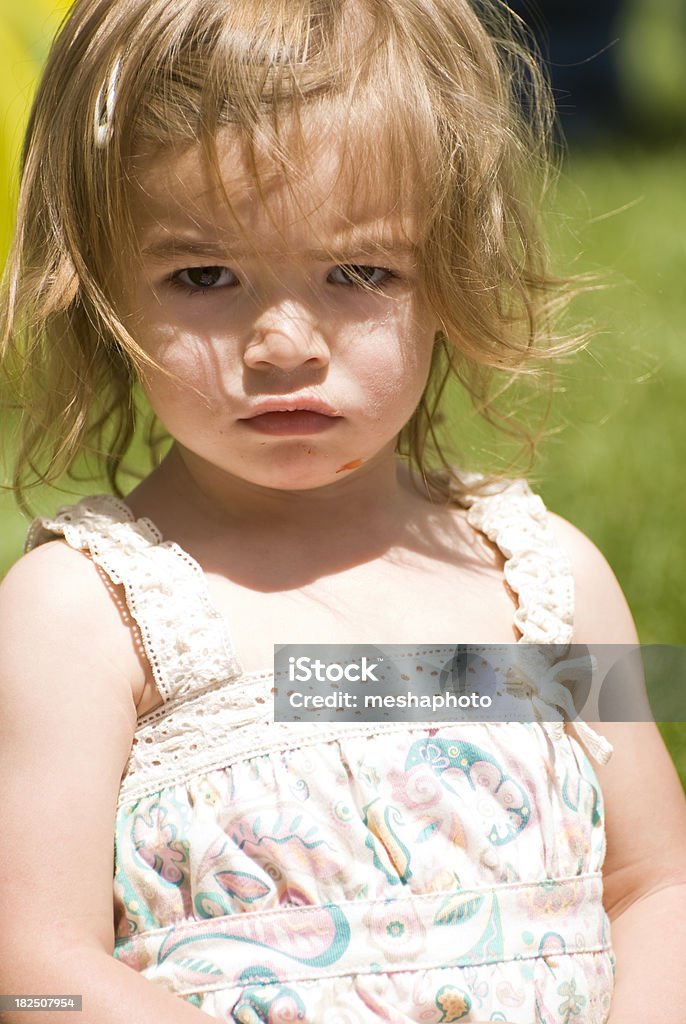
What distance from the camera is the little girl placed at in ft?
3.34

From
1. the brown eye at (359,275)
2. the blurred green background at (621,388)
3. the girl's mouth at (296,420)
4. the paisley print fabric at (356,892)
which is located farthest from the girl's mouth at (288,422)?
the blurred green background at (621,388)

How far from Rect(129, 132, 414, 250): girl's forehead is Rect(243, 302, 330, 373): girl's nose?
0.06m

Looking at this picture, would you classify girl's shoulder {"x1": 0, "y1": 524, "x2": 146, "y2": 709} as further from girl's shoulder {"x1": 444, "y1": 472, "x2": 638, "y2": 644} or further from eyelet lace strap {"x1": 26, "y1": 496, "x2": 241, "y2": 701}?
girl's shoulder {"x1": 444, "y1": 472, "x2": 638, "y2": 644}

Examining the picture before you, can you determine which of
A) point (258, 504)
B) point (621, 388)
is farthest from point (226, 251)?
point (621, 388)

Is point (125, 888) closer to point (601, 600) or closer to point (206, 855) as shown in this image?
point (206, 855)

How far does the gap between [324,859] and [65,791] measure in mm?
212

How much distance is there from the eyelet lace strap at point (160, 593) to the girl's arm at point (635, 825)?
37 centimetres

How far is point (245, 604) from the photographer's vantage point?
112cm

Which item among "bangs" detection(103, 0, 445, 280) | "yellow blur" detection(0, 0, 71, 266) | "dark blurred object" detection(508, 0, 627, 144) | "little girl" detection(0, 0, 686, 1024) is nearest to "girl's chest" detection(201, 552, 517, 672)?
"little girl" detection(0, 0, 686, 1024)

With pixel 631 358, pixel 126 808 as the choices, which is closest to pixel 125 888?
pixel 126 808

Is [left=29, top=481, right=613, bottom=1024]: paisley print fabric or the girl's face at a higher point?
the girl's face

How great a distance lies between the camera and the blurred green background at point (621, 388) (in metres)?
1.96

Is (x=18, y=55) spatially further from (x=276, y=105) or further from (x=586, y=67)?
(x=586, y=67)

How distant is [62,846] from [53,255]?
50 centimetres
